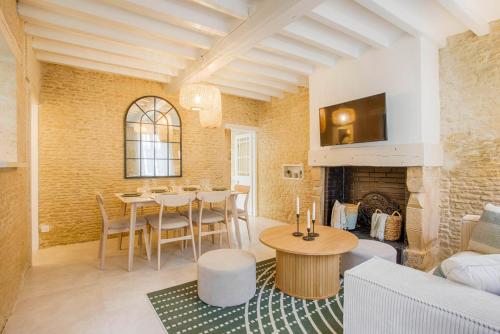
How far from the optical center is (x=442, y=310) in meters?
1.12

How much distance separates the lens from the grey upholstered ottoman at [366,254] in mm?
2613

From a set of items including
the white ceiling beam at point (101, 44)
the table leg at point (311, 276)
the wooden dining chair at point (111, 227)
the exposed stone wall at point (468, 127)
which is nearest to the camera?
the table leg at point (311, 276)

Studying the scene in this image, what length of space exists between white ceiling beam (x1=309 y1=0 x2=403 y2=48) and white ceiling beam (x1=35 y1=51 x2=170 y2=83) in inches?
116

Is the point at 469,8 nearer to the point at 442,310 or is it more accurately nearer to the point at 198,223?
the point at 442,310

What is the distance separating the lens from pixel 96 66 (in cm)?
401

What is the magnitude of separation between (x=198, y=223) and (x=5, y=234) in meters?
2.03

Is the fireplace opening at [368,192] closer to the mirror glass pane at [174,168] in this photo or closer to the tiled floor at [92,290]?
the tiled floor at [92,290]

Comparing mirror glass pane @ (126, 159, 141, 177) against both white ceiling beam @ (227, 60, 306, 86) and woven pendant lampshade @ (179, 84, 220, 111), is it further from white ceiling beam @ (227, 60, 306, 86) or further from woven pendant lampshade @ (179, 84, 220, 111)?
white ceiling beam @ (227, 60, 306, 86)

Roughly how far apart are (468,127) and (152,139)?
4.75 m

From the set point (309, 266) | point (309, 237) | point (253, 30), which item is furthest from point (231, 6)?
point (309, 266)

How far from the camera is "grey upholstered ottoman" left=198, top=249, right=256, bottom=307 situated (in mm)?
2281

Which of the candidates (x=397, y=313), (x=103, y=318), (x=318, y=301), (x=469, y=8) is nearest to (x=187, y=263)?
(x=103, y=318)

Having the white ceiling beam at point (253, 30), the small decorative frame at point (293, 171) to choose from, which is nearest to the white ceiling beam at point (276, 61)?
the white ceiling beam at point (253, 30)

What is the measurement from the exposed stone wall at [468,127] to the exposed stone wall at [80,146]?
4.42 m
